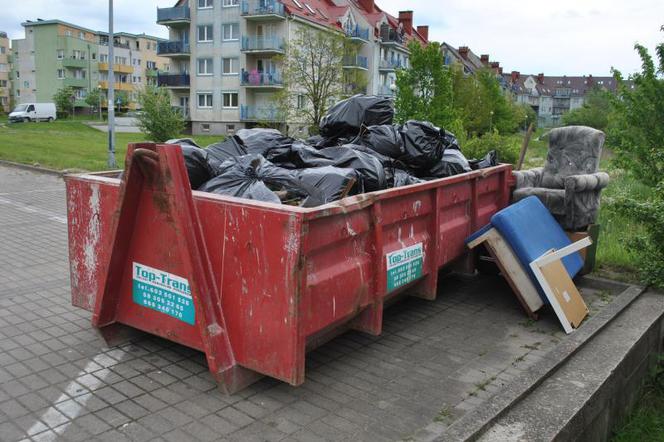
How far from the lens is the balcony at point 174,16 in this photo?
45.7 metres

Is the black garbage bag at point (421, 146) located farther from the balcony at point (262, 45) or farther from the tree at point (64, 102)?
the tree at point (64, 102)

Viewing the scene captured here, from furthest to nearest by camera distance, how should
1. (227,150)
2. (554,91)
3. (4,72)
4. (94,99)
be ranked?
(554,91) < (4,72) < (94,99) < (227,150)

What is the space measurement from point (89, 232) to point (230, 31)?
43.3 metres

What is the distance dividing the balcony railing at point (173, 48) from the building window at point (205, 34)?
1.23 meters

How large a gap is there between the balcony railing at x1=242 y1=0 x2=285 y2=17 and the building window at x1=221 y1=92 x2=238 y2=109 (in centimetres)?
600

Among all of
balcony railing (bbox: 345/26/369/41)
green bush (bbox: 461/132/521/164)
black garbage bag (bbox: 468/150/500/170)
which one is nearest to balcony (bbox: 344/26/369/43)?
balcony railing (bbox: 345/26/369/41)

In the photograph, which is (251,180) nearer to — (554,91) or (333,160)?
(333,160)

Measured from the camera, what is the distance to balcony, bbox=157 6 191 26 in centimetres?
4569

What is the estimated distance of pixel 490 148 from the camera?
16.6 meters

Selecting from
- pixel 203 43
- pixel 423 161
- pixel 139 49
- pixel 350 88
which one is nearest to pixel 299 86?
pixel 350 88

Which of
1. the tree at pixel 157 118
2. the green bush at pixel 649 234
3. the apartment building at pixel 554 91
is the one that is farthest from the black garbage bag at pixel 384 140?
the apartment building at pixel 554 91

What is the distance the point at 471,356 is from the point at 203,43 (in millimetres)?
45552

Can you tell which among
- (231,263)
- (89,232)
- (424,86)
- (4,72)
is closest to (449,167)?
(231,263)

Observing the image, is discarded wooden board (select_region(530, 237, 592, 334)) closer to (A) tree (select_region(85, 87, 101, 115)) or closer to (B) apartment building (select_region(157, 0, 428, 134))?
(B) apartment building (select_region(157, 0, 428, 134))
